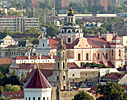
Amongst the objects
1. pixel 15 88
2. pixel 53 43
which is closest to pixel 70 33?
pixel 53 43

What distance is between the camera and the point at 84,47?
9444 centimetres

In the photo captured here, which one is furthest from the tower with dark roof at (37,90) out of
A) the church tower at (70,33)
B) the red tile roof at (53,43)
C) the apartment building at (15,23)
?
the apartment building at (15,23)

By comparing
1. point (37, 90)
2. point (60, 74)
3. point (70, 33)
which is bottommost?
point (70, 33)

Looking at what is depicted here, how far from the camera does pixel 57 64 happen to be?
71375mm

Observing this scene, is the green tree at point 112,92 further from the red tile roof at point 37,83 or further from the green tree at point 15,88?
the red tile roof at point 37,83

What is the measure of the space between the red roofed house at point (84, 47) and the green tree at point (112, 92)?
27.0 m

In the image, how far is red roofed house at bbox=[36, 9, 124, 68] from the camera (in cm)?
9394

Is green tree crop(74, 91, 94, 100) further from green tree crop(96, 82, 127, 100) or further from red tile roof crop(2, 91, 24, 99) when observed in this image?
red tile roof crop(2, 91, 24, 99)

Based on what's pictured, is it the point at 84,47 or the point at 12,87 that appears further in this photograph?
the point at 84,47

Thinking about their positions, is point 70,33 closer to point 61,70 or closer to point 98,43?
point 98,43

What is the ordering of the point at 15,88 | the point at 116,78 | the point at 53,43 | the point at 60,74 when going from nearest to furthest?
1. the point at 15,88
2. the point at 60,74
3. the point at 116,78
4. the point at 53,43

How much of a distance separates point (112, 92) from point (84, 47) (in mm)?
31575

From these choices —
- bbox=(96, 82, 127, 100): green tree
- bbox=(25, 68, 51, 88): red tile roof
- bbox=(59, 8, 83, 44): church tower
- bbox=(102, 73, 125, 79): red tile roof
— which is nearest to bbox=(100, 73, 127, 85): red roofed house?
bbox=(102, 73, 125, 79): red tile roof

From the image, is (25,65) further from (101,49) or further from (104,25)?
(104,25)
